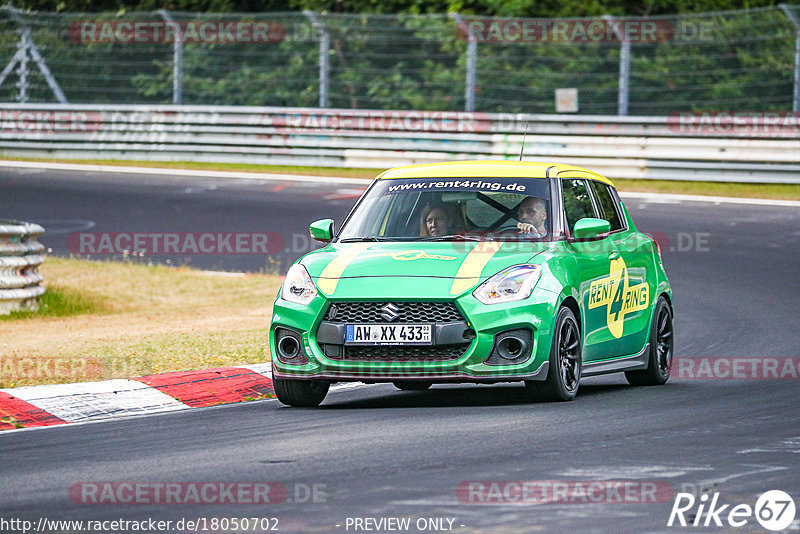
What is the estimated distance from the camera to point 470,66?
88.6 feet

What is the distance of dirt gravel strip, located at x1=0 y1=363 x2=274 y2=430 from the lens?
9.18 m

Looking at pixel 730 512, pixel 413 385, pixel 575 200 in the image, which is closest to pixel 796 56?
pixel 575 200

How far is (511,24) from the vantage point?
27125 millimetres

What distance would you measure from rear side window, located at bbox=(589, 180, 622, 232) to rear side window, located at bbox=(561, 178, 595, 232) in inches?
7.0

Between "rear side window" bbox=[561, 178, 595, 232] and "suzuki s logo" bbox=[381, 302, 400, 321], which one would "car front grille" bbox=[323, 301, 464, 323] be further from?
"rear side window" bbox=[561, 178, 595, 232]

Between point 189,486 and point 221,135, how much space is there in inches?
912

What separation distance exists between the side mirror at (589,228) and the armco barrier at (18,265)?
7696 mm

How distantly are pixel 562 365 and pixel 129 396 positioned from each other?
9.31ft

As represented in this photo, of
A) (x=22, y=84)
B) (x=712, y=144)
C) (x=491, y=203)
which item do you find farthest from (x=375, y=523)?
(x=22, y=84)

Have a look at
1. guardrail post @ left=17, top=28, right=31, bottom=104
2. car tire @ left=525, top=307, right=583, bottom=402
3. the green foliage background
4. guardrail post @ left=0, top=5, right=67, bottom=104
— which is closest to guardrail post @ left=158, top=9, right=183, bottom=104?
the green foliage background

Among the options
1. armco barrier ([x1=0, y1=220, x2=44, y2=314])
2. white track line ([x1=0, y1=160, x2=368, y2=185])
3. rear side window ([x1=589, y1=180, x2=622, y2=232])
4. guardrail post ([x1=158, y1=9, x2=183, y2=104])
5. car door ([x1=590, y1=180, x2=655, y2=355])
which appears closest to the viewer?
car door ([x1=590, y1=180, x2=655, y2=355])

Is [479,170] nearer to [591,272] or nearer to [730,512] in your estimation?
[591,272]

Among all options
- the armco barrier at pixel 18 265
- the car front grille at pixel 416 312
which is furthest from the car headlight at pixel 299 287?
the armco barrier at pixel 18 265

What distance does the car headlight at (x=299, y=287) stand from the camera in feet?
30.4
